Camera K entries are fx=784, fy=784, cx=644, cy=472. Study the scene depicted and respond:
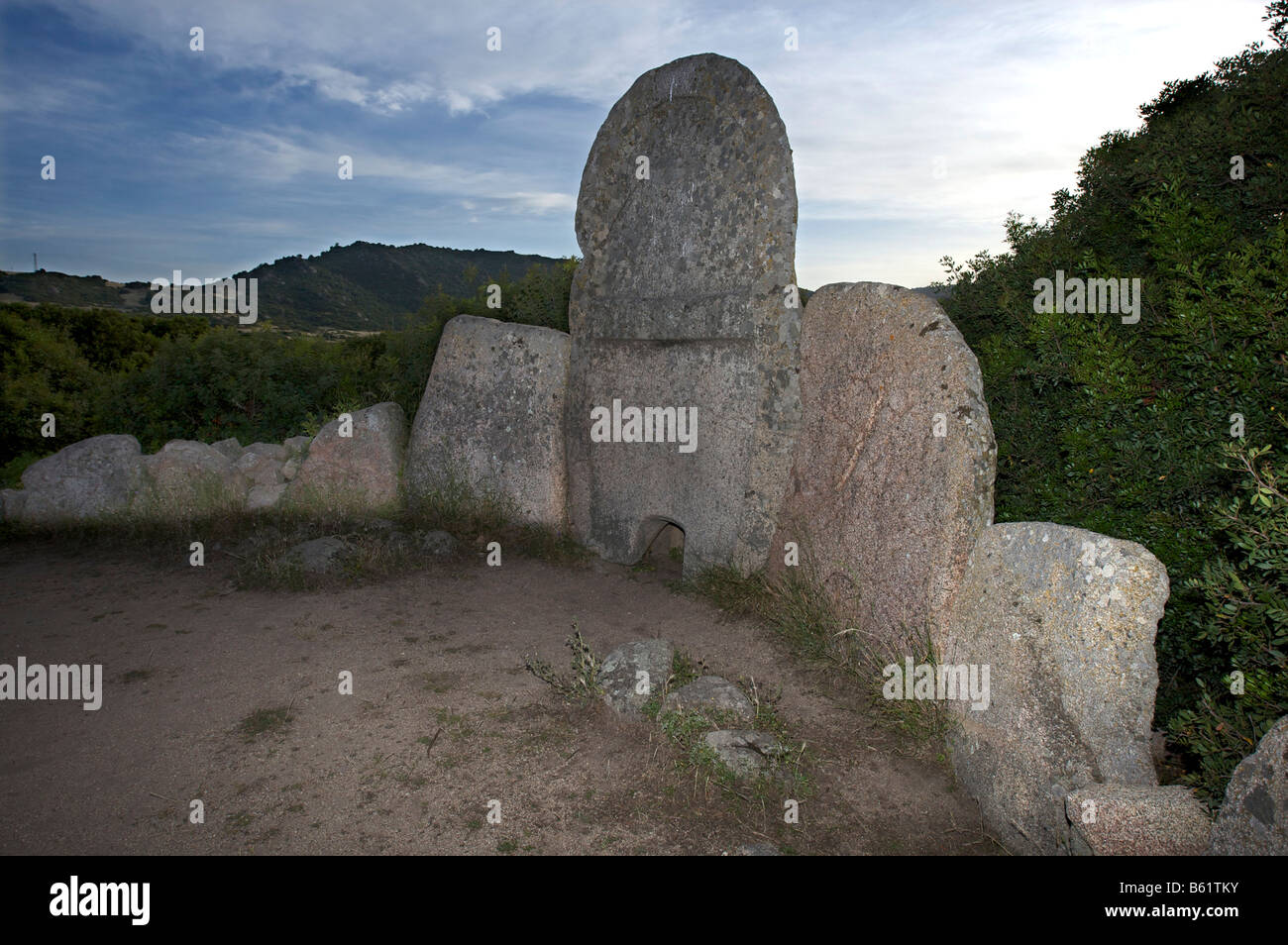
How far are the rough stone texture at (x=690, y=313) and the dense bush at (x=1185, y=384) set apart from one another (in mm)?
1573

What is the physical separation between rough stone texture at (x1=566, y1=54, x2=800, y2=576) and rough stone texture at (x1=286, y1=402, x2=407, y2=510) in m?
1.92

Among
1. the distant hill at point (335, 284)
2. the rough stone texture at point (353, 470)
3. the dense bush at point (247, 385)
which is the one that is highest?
the distant hill at point (335, 284)

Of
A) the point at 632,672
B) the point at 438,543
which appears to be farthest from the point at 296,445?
the point at 632,672

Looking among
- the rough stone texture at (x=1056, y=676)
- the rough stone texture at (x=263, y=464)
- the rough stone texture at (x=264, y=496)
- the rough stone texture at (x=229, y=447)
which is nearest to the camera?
the rough stone texture at (x=1056, y=676)

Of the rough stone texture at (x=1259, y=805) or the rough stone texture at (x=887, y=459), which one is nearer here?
the rough stone texture at (x=1259, y=805)

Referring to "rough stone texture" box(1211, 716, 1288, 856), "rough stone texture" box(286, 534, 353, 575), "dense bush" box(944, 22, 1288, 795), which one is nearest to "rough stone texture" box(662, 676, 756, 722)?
"dense bush" box(944, 22, 1288, 795)

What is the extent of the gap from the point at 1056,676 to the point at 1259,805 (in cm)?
104

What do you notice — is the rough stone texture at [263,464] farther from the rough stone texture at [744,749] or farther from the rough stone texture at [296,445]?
the rough stone texture at [744,749]

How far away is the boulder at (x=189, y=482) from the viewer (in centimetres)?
743

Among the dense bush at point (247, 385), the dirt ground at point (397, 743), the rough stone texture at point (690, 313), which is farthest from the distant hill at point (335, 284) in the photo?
the dirt ground at point (397, 743)

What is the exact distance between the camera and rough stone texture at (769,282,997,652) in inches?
161

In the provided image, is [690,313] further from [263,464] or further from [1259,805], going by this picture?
[263,464]
